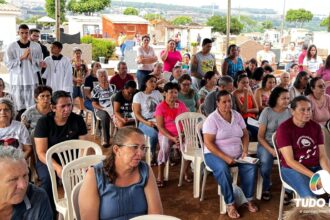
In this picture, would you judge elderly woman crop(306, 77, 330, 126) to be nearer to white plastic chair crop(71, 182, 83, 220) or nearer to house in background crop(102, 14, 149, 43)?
white plastic chair crop(71, 182, 83, 220)

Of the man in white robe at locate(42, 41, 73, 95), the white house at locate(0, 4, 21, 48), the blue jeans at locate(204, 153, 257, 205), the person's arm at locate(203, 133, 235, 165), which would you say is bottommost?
the blue jeans at locate(204, 153, 257, 205)

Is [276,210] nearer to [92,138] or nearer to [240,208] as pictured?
[240,208]

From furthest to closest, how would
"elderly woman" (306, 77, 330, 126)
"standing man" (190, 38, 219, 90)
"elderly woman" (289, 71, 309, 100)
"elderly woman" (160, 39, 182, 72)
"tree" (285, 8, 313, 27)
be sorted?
"tree" (285, 8, 313, 27)
"elderly woman" (160, 39, 182, 72)
"standing man" (190, 38, 219, 90)
"elderly woman" (289, 71, 309, 100)
"elderly woman" (306, 77, 330, 126)

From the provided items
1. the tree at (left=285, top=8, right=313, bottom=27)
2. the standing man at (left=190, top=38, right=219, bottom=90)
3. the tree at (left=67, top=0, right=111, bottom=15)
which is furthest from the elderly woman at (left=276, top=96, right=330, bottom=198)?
the tree at (left=285, top=8, right=313, bottom=27)

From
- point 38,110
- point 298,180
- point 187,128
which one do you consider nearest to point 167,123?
point 187,128

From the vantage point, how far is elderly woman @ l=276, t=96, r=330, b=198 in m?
3.02

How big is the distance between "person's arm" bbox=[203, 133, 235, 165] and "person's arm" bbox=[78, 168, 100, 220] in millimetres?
1577

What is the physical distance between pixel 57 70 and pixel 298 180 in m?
3.56

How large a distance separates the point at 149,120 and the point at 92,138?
1.56 meters

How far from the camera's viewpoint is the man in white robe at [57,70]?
521 cm

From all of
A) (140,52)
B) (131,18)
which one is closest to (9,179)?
(140,52)

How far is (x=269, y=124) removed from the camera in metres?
3.65

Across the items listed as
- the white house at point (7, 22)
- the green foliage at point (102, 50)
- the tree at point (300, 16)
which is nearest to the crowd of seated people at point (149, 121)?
the green foliage at point (102, 50)

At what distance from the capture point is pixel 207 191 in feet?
12.8
